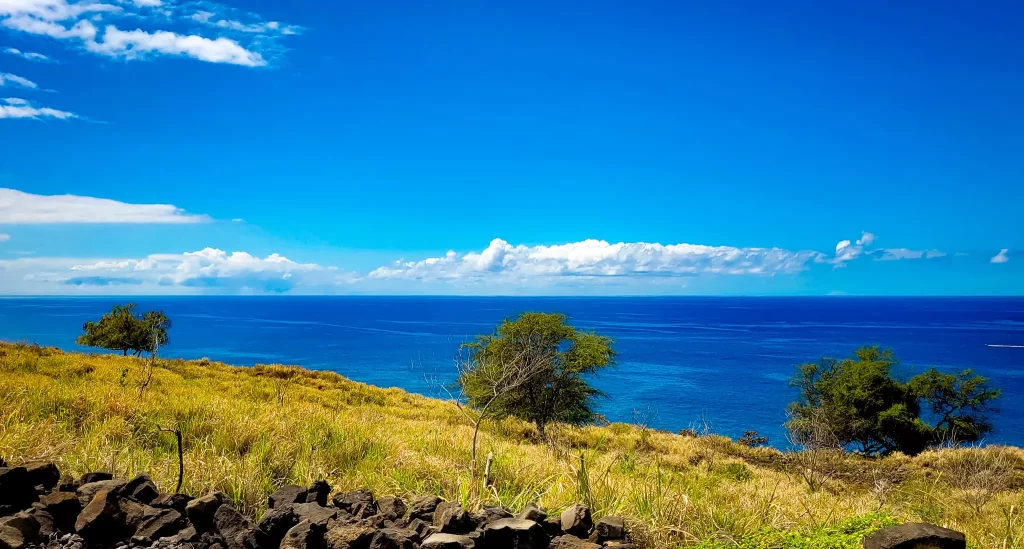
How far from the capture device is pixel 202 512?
4.03 meters

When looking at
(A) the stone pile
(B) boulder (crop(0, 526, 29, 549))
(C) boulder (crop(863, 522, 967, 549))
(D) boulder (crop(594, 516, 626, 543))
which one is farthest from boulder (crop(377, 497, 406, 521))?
(C) boulder (crop(863, 522, 967, 549))

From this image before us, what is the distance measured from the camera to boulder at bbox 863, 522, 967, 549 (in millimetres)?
3844

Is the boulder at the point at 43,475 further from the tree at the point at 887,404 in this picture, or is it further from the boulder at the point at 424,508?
the tree at the point at 887,404

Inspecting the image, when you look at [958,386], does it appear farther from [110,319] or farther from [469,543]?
[110,319]

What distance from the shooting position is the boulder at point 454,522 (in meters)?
4.04

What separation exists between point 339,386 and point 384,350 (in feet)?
287

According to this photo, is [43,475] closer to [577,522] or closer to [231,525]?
[231,525]

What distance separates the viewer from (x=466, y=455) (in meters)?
7.71

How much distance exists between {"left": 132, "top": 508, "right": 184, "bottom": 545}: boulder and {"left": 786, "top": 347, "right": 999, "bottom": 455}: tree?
4017 centimetres

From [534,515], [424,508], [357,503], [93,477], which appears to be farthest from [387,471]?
[93,477]

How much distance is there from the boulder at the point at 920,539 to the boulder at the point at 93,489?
18.0 feet

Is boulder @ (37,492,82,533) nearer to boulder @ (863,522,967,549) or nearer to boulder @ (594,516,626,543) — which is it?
boulder @ (594,516,626,543)

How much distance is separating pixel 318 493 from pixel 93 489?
5.36ft

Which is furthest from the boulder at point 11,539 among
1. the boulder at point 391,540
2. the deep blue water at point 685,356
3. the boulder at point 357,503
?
the deep blue water at point 685,356
